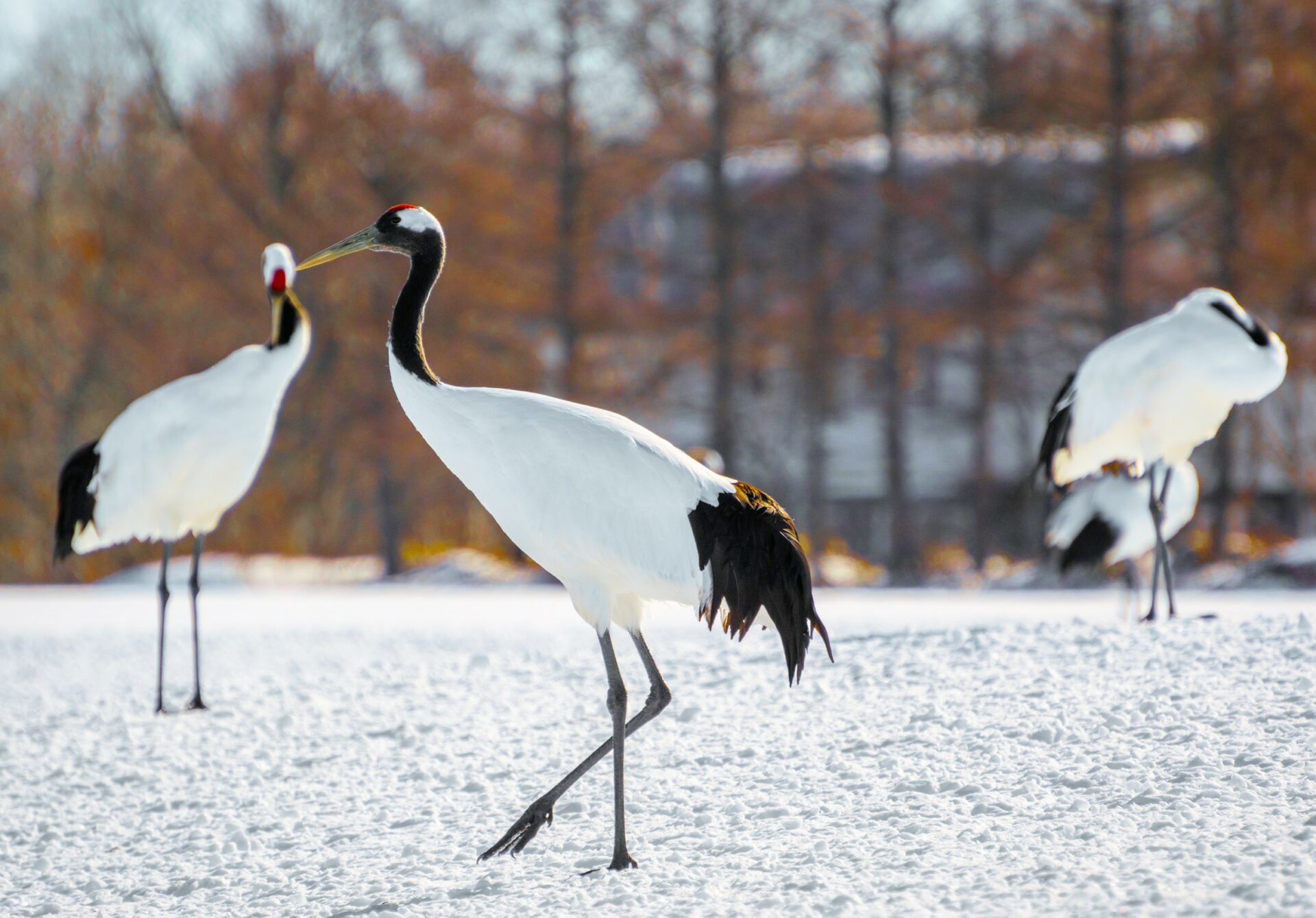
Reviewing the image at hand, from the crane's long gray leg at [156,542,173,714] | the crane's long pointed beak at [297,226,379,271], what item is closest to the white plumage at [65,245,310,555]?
the crane's long gray leg at [156,542,173,714]

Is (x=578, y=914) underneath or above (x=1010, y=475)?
underneath

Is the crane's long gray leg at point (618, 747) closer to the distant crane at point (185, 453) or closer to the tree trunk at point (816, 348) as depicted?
the distant crane at point (185, 453)

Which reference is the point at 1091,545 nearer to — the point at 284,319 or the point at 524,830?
the point at 284,319

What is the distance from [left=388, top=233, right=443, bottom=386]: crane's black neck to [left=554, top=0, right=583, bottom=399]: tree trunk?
9631 millimetres

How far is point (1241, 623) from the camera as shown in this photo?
17.9 feet

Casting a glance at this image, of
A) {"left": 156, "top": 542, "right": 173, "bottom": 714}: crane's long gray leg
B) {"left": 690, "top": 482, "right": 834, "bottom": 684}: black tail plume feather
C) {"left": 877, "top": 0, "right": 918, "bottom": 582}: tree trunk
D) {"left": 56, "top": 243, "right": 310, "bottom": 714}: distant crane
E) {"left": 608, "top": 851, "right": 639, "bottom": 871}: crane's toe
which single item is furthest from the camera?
{"left": 877, "top": 0, "right": 918, "bottom": 582}: tree trunk

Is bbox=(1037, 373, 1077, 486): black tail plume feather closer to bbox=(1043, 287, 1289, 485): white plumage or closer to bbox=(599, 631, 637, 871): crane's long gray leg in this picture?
bbox=(1043, 287, 1289, 485): white plumage

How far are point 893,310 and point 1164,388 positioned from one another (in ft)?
24.9

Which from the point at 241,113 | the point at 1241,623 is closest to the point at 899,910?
the point at 1241,623

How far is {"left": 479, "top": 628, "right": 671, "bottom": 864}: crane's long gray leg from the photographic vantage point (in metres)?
3.78

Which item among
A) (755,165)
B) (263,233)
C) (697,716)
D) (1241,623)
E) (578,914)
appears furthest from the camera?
(755,165)

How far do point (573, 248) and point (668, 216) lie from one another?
12.3ft

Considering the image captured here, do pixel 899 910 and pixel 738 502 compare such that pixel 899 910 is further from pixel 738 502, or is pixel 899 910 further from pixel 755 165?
pixel 755 165

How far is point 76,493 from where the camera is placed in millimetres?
6555
